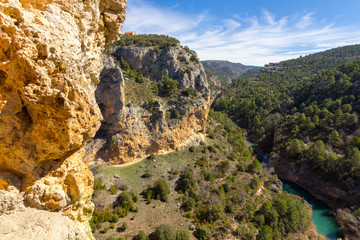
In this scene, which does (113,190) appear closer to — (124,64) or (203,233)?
(203,233)

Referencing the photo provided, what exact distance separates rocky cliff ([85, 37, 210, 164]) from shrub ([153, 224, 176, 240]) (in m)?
11.5

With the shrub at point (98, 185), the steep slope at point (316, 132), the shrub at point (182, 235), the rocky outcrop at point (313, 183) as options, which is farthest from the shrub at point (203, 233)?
the rocky outcrop at point (313, 183)

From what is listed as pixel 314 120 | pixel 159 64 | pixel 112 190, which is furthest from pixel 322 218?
pixel 159 64

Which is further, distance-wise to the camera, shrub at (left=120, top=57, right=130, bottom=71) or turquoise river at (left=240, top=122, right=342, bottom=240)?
shrub at (left=120, top=57, right=130, bottom=71)

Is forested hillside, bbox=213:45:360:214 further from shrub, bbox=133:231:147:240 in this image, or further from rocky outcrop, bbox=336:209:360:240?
shrub, bbox=133:231:147:240

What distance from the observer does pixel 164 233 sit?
1616cm

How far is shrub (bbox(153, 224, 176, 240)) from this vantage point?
51.9 ft

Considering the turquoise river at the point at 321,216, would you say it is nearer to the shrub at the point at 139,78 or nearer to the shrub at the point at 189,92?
the shrub at the point at 189,92

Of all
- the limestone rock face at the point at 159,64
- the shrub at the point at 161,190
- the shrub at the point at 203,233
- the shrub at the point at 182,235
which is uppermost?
the limestone rock face at the point at 159,64

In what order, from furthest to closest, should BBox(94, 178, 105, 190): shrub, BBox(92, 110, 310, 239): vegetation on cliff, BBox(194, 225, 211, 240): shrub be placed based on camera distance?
BBox(94, 178, 105, 190): shrub, BBox(92, 110, 310, 239): vegetation on cliff, BBox(194, 225, 211, 240): shrub

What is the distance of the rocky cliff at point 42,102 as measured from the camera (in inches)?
194


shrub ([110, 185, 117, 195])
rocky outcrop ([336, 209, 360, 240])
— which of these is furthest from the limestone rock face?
rocky outcrop ([336, 209, 360, 240])

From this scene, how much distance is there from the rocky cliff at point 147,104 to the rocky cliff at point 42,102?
18.2m

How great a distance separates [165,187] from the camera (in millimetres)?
21875
